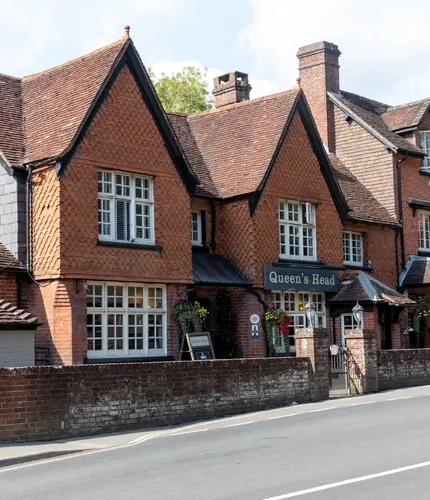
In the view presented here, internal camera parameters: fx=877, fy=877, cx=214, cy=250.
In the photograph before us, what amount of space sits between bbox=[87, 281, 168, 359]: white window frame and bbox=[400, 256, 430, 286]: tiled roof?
1260cm

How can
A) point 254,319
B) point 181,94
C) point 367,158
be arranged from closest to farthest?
point 254,319 → point 367,158 → point 181,94

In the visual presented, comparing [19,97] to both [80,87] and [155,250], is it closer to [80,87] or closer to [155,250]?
[80,87]

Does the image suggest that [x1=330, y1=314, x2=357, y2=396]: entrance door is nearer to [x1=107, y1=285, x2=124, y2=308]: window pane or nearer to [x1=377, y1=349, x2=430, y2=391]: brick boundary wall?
[x1=377, y1=349, x2=430, y2=391]: brick boundary wall

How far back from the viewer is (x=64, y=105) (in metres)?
23.5

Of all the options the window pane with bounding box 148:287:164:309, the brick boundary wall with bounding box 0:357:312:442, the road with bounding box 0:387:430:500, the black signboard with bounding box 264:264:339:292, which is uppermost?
the black signboard with bounding box 264:264:339:292

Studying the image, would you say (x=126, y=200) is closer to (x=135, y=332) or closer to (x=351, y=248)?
(x=135, y=332)

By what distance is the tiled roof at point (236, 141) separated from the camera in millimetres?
27766

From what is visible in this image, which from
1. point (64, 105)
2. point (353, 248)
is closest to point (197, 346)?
point (64, 105)

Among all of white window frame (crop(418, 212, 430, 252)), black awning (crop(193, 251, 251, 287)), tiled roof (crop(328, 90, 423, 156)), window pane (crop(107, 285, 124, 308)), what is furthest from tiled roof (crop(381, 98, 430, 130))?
window pane (crop(107, 285, 124, 308))

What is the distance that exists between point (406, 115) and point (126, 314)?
18.6m

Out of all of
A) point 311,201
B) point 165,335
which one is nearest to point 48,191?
point 165,335

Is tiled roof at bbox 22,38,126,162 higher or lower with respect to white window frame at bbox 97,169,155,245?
higher

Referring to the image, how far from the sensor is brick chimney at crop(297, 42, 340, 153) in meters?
36.4

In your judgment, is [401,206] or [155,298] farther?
[401,206]
